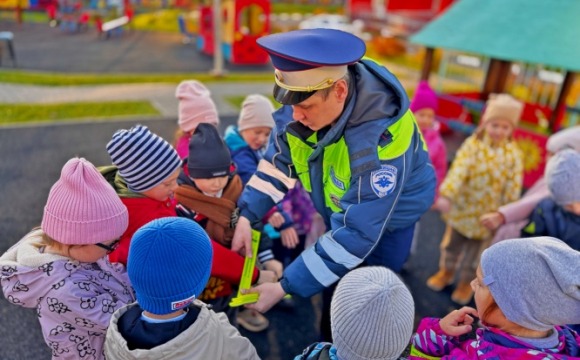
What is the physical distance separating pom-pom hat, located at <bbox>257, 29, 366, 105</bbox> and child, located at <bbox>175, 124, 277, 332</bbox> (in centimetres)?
57

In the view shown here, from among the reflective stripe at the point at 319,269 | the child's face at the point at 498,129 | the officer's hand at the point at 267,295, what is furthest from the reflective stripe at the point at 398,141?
the child's face at the point at 498,129

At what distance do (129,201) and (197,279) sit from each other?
785mm

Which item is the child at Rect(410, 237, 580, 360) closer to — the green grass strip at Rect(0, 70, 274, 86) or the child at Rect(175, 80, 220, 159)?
the child at Rect(175, 80, 220, 159)

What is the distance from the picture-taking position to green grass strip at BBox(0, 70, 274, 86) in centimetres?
915

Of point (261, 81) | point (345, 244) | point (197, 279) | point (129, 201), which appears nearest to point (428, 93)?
point (345, 244)

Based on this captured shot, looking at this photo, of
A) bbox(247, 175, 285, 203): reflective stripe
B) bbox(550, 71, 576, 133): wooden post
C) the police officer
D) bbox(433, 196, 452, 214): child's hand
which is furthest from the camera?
bbox(550, 71, 576, 133): wooden post

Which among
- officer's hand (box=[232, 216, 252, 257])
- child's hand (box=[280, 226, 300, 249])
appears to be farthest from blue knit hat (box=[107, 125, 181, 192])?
child's hand (box=[280, 226, 300, 249])

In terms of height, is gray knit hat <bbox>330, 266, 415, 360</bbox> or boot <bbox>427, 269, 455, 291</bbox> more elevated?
gray knit hat <bbox>330, 266, 415, 360</bbox>

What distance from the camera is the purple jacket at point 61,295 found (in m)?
1.75

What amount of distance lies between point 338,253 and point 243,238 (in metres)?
0.53

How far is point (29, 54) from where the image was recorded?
12055 mm

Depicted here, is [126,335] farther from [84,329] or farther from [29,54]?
[29,54]

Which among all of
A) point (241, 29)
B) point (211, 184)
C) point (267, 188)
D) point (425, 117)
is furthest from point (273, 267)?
point (241, 29)

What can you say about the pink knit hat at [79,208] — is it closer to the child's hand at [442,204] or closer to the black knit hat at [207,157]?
the black knit hat at [207,157]
